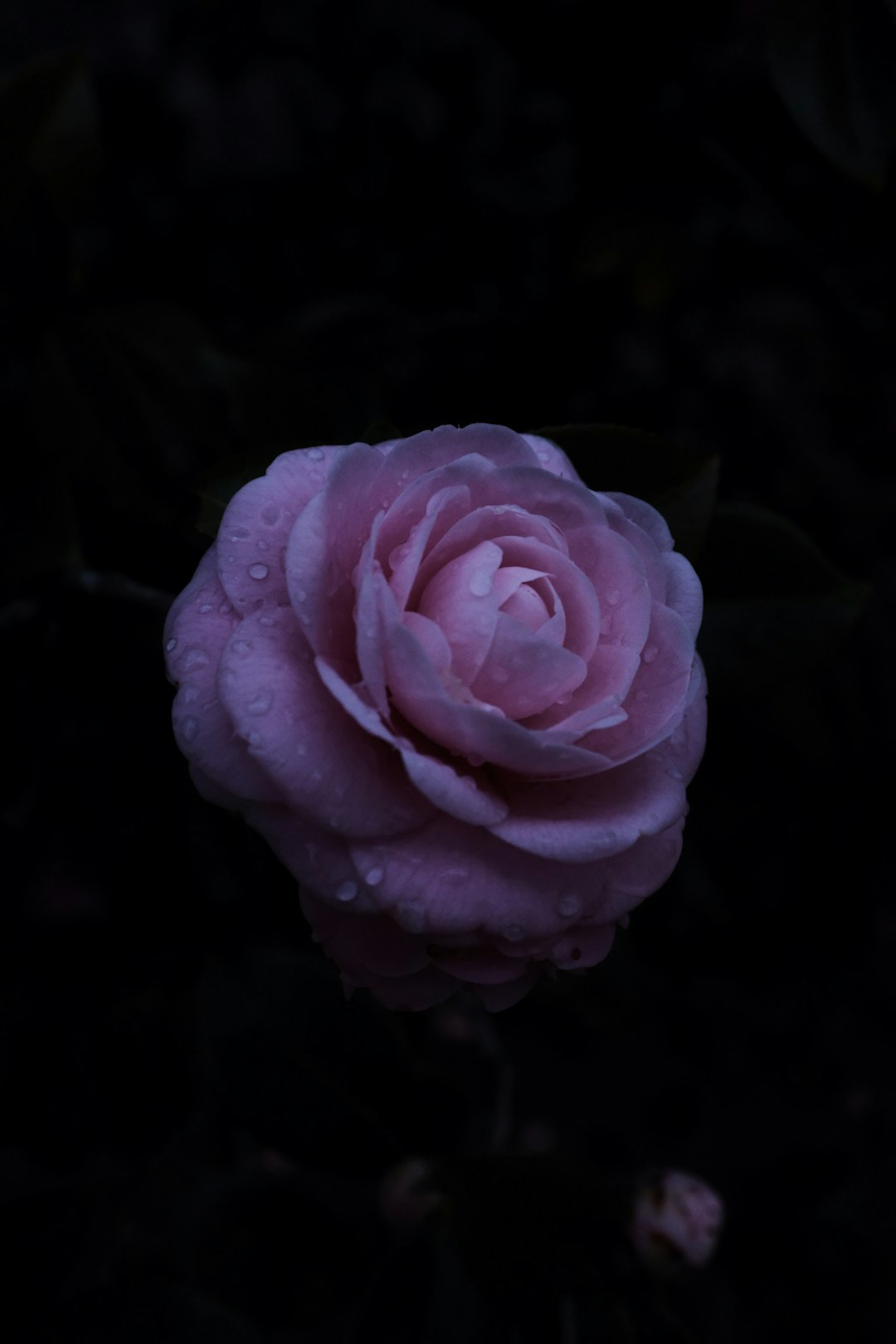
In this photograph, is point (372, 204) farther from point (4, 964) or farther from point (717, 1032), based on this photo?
point (717, 1032)

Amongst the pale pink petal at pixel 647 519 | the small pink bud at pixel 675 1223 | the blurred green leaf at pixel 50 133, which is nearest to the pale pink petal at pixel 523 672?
the pale pink petal at pixel 647 519

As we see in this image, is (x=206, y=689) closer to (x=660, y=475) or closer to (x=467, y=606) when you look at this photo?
(x=467, y=606)

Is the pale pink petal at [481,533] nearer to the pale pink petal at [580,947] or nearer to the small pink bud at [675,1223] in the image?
the pale pink petal at [580,947]

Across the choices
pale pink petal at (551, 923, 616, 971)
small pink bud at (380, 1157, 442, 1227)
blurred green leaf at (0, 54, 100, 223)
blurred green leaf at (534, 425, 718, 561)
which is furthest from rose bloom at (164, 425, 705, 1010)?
blurred green leaf at (0, 54, 100, 223)

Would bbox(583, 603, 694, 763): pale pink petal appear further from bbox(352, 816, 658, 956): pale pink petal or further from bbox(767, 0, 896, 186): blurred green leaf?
bbox(767, 0, 896, 186): blurred green leaf

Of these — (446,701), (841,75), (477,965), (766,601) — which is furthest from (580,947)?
(841,75)

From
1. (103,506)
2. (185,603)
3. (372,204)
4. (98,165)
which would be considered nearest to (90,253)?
(372,204)
